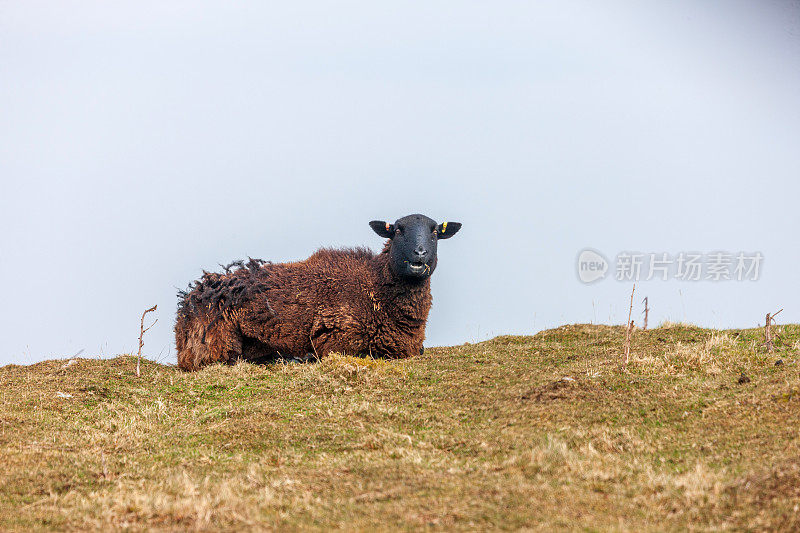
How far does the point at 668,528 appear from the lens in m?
6.80

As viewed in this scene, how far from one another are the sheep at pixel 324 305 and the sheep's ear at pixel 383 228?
2cm

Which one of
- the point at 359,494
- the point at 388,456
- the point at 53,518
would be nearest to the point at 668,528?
the point at 359,494

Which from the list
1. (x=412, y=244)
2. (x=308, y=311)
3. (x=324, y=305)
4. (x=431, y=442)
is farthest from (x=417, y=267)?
(x=431, y=442)

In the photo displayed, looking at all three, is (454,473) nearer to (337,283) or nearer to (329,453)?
(329,453)

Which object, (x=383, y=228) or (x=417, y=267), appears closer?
(x=417, y=267)

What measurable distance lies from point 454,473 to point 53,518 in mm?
4058

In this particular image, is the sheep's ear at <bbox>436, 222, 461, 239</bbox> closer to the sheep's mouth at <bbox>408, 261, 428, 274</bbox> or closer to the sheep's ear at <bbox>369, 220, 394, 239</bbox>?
the sheep's ear at <bbox>369, 220, 394, 239</bbox>

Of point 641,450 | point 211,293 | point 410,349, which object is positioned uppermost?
point 211,293

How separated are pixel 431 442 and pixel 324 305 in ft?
22.1

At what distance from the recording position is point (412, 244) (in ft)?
52.2

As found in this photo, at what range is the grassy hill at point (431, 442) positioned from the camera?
7168 millimetres

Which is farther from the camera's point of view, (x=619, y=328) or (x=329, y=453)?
(x=619, y=328)

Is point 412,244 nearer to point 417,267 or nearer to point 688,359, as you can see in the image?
point 417,267

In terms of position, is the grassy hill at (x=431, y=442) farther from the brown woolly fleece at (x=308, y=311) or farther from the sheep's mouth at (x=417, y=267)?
the sheep's mouth at (x=417, y=267)
